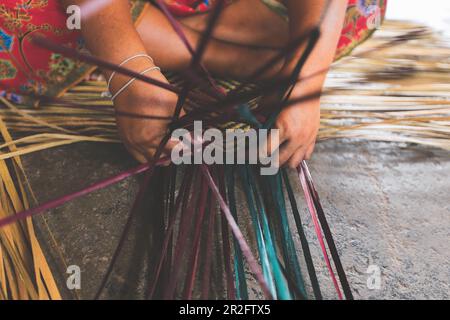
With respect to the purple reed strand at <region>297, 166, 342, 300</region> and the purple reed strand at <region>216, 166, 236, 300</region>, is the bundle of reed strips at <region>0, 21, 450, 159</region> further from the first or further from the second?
the purple reed strand at <region>216, 166, 236, 300</region>

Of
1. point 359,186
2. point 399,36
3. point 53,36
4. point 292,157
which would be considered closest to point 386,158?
point 359,186

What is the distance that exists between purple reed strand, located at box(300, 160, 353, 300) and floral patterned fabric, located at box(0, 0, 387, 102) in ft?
1.15

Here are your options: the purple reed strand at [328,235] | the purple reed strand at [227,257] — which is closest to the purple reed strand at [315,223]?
the purple reed strand at [328,235]

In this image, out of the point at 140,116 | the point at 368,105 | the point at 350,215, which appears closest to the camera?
the point at 140,116

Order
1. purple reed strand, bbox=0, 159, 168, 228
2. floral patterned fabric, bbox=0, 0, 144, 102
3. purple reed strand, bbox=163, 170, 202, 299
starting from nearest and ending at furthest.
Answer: purple reed strand, bbox=0, 159, 168, 228
purple reed strand, bbox=163, 170, 202, 299
floral patterned fabric, bbox=0, 0, 144, 102

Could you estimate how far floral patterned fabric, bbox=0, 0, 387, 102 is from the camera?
0.88m

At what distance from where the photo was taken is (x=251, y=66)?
3.31 feet

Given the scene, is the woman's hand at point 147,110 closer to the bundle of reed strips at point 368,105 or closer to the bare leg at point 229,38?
the bundle of reed strips at point 368,105

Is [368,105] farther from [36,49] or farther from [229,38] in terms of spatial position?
[36,49]

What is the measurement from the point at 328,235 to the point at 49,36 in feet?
2.11

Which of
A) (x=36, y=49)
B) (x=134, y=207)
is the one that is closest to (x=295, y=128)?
(x=134, y=207)

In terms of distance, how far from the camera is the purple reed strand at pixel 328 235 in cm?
70

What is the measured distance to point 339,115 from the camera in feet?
3.53

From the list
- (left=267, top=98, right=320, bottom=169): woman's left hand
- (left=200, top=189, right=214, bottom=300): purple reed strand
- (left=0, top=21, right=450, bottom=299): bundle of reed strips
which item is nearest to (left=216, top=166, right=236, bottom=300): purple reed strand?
(left=200, top=189, right=214, bottom=300): purple reed strand
